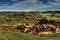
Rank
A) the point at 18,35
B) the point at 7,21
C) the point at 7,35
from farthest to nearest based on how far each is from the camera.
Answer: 1. the point at 7,21
2. the point at 18,35
3. the point at 7,35

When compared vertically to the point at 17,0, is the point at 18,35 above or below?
above

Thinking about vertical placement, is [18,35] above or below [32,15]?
above

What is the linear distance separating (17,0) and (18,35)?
7.15 m

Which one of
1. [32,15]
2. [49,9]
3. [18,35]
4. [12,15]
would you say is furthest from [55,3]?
[18,35]

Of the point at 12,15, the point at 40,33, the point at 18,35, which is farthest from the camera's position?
the point at 12,15

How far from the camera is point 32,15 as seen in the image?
18.6 metres

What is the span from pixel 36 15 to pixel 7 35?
8.08 meters

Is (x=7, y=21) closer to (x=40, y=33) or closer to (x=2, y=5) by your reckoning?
(x=2, y=5)

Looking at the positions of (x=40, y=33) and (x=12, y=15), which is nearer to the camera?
(x=40, y=33)

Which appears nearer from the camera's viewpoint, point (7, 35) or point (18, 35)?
point (7, 35)

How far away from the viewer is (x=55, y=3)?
18.3m

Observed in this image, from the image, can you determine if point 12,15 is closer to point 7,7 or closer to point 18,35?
point 7,7

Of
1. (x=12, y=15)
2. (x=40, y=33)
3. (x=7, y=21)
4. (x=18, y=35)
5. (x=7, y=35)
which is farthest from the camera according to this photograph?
(x=12, y=15)

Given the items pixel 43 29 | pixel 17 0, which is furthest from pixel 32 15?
pixel 43 29
